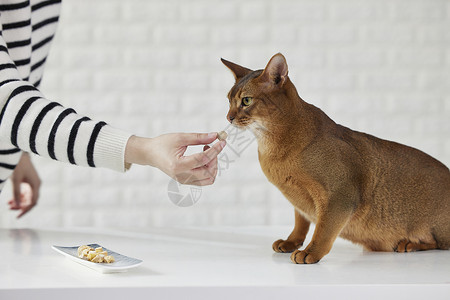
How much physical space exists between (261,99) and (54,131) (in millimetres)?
416

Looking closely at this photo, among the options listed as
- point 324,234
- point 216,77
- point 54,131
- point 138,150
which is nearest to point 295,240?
point 324,234

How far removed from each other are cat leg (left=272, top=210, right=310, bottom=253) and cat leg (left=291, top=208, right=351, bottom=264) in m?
0.13

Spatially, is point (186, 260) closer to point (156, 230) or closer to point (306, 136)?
point (306, 136)

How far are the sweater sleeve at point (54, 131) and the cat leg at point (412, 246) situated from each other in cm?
64

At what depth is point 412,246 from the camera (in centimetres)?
127

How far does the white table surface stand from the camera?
90 cm

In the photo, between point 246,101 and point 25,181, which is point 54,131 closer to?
point 246,101

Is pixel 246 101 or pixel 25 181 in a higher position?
pixel 246 101

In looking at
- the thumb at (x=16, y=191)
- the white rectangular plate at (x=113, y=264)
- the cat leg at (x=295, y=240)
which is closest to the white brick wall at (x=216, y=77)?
the thumb at (x=16, y=191)

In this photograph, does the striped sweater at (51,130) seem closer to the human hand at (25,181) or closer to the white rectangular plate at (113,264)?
the white rectangular plate at (113,264)

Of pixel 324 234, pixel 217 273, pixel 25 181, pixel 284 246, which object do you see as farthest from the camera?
pixel 25 181

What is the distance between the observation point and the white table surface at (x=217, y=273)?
2.96 feet

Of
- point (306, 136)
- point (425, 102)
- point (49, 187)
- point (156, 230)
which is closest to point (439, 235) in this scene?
point (306, 136)

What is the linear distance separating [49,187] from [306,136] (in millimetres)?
1325
